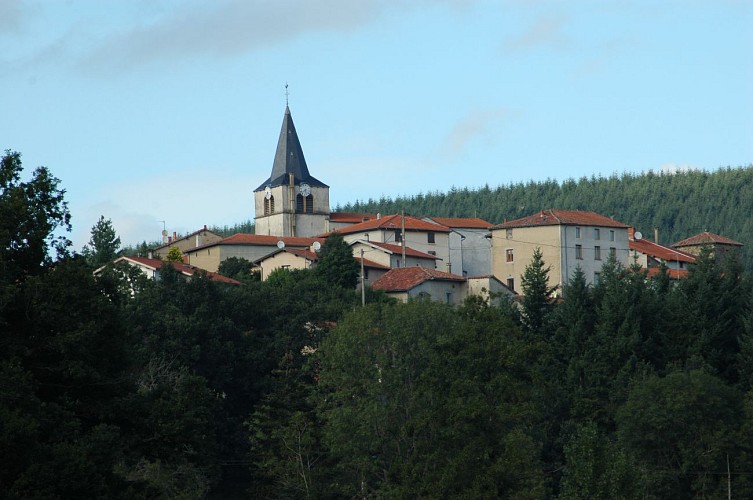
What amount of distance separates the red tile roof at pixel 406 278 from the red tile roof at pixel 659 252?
18.9m

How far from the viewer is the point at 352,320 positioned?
55.4m

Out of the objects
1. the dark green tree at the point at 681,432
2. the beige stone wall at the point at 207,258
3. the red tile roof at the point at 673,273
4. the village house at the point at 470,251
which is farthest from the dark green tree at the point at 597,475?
the beige stone wall at the point at 207,258

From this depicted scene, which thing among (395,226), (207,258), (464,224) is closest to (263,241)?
(207,258)

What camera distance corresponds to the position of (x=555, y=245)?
300ft

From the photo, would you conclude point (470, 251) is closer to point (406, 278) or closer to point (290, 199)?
point (406, 278)

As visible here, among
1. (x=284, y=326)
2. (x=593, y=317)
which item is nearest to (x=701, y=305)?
(x=593, y=317)

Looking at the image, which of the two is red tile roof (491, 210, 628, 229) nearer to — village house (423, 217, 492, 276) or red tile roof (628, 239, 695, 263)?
village house (423, 217, 492, 276)

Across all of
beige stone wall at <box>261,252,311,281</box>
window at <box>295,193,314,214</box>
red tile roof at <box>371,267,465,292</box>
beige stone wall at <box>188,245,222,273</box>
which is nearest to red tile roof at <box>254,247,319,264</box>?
beige stone wall at <box>261,252,311,281</box>

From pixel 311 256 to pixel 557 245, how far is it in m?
15.3

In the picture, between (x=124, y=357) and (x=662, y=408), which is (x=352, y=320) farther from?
(x=124, y=357)

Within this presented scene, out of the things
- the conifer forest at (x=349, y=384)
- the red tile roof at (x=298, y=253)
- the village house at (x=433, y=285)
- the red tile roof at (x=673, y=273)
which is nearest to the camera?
the conifer forest at (x=349, y=384)

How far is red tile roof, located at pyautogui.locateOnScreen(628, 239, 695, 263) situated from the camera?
98.6 meters

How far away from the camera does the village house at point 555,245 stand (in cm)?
9119

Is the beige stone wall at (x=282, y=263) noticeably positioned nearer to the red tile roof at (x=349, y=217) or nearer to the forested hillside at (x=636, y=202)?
the red tile roof at (x=349, y=217)
